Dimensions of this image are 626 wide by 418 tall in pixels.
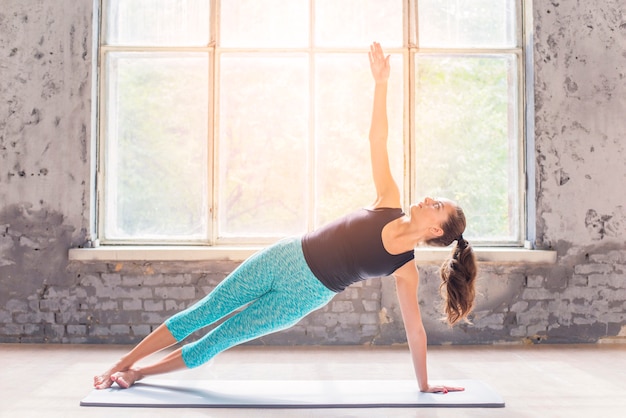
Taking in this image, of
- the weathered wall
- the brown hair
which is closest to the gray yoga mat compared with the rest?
the brown hair

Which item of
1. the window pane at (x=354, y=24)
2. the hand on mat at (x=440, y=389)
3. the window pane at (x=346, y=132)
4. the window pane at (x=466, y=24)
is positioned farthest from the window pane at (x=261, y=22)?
the hand on mat at (x=440, y=389)

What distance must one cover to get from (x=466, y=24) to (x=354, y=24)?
85cm

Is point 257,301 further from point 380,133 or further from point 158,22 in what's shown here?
point 158,22

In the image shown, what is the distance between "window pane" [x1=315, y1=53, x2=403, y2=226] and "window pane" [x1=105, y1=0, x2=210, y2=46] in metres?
0.94

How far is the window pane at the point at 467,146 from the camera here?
4.38 metres

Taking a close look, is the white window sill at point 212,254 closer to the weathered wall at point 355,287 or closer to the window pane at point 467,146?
the weathered wall at point 355,287

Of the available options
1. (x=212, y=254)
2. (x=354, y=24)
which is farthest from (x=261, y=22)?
(x=212, y=254)

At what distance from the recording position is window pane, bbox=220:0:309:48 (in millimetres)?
4379

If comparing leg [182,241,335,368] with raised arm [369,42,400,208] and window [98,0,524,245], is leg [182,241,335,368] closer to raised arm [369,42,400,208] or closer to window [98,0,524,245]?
raised arm [369,42,400,208]

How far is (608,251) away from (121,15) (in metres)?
3.96

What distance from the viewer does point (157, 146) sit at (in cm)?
437

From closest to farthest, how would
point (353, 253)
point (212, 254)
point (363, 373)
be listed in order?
point (353, 253), point (363, 373), point (212, 254)

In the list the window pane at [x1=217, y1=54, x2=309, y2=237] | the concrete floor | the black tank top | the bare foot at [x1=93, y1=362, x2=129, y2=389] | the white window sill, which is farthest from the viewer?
the window pane at [x1=217, y1=54, x2=309, y2=237]

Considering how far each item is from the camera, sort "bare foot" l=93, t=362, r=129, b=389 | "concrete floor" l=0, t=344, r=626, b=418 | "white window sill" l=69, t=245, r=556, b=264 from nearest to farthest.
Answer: "concrete floor" l=0, t=344, r=626, b=418
"bare foot" l=93, t=362, r=129, b=389
"white window sill" l=69, t=245, r=556, b=264
